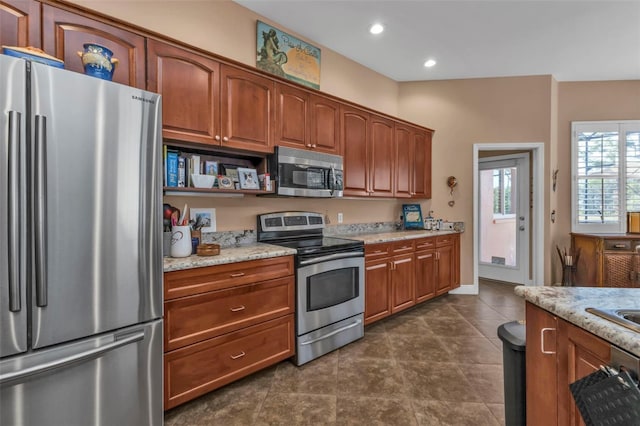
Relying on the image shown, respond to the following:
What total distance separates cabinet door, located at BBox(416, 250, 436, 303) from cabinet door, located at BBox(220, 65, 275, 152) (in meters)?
2.19

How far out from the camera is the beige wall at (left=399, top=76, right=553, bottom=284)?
13.3 ft

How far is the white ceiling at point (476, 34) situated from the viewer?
270cm

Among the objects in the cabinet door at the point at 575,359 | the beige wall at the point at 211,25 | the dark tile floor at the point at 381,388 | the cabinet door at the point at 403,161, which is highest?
the beige wall at the point at 211,25

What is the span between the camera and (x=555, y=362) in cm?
100

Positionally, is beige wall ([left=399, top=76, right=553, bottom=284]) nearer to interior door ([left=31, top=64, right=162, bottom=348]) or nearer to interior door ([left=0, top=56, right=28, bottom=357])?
interior door ([left=31, top=64, right=162, bottom=348])

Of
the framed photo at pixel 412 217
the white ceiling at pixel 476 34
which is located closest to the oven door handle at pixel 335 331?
the framed photo at pixel 412 217

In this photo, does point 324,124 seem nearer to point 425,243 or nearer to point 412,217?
point 425,243

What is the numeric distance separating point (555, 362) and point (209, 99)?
2.38 meters

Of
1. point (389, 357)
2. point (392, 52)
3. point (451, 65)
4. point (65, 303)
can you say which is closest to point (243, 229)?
point (65, 303)

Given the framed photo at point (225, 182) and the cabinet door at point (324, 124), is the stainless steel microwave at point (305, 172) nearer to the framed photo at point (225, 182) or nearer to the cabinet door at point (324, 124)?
the cabinet door at point (324, 124)

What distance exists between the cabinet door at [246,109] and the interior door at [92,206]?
2.35ft

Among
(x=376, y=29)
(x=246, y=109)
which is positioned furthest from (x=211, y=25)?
(x=376, y=29)

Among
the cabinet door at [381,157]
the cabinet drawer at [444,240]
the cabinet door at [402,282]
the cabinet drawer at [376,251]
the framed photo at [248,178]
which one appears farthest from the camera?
the cabinet drawer at [444,240]

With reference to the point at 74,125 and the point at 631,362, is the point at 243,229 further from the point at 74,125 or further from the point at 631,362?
the point at 631,362
